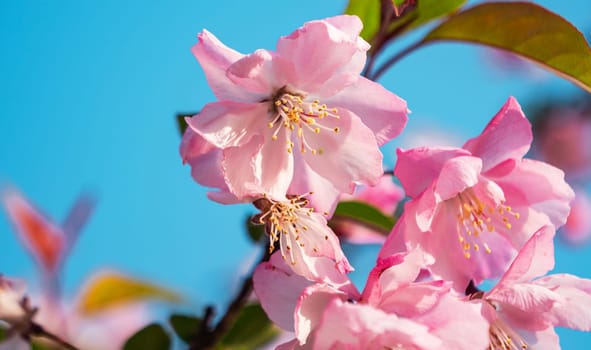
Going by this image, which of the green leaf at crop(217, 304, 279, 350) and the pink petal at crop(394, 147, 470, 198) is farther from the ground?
the pink petal at crop(394, 147, 470, 198)

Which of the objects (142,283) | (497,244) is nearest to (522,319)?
(497,244)

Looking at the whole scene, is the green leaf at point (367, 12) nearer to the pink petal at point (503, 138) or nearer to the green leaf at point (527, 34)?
the green leaf at point (527, 34)

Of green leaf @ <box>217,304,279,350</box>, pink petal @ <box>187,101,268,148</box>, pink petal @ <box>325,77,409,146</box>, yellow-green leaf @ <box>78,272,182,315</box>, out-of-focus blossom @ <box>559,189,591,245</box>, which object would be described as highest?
pink petal @ <box>187,101,268,148</box>

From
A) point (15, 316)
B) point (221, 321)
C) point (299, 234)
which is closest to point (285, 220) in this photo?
point (299, 234)

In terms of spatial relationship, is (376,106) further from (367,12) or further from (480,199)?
(367,12)

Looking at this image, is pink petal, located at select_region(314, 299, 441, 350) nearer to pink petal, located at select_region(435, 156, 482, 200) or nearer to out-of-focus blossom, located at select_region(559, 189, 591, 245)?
pink petal, located at select_region(435, 156, 482, 200)

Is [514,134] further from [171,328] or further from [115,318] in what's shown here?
[115,318]

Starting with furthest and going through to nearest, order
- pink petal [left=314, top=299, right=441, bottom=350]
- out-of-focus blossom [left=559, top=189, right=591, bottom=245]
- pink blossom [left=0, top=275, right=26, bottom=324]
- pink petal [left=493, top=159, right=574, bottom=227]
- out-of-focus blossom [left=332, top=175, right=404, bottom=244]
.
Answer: out-of-focus blossom [left=559, top=189, right=591, bottom=245] < out-of-focus blossom [left=332, top=175, right=404, bottom=244] < pink blossom [left=0, top=275, right=26, bottom=324] < pink petal [left=493, top=159, right=574, bottom=227] < pink petal [left=314, top=299, right=441, bottom=350]

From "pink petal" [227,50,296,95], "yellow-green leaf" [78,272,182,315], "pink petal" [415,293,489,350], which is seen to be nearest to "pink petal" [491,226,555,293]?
"pink petal" [415,293,489,350]
